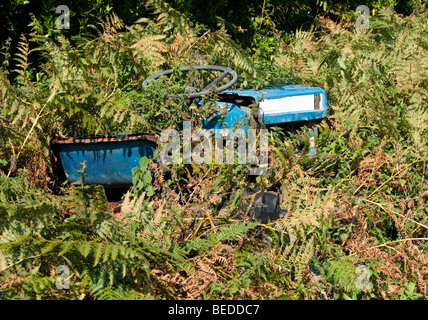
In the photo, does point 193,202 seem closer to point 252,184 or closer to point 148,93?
point 252,184

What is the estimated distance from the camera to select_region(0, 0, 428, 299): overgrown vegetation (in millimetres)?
2764

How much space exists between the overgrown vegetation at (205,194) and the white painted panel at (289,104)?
0.20 meters

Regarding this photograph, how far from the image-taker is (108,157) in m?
3.65

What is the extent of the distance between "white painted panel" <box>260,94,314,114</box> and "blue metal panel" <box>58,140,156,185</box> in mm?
1089

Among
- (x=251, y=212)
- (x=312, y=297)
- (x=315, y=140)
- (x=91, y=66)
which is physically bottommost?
(x=312, y=297)

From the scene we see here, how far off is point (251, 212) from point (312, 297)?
2.56ft

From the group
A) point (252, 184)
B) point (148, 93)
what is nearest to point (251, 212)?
Result: point (252, 184)

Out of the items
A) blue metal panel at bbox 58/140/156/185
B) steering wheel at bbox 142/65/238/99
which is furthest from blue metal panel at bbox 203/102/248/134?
blue metal panel at bbox 58/140/156/185

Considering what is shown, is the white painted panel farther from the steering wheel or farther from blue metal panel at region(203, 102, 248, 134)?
the steering wheel

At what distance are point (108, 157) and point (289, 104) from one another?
1.68 m

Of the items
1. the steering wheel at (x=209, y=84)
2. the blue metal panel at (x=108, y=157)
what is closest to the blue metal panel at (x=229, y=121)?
the steering wheel at (x=209, y=84)

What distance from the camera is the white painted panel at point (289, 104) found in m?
4.07

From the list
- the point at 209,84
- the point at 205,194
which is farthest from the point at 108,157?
the point at 209,84
